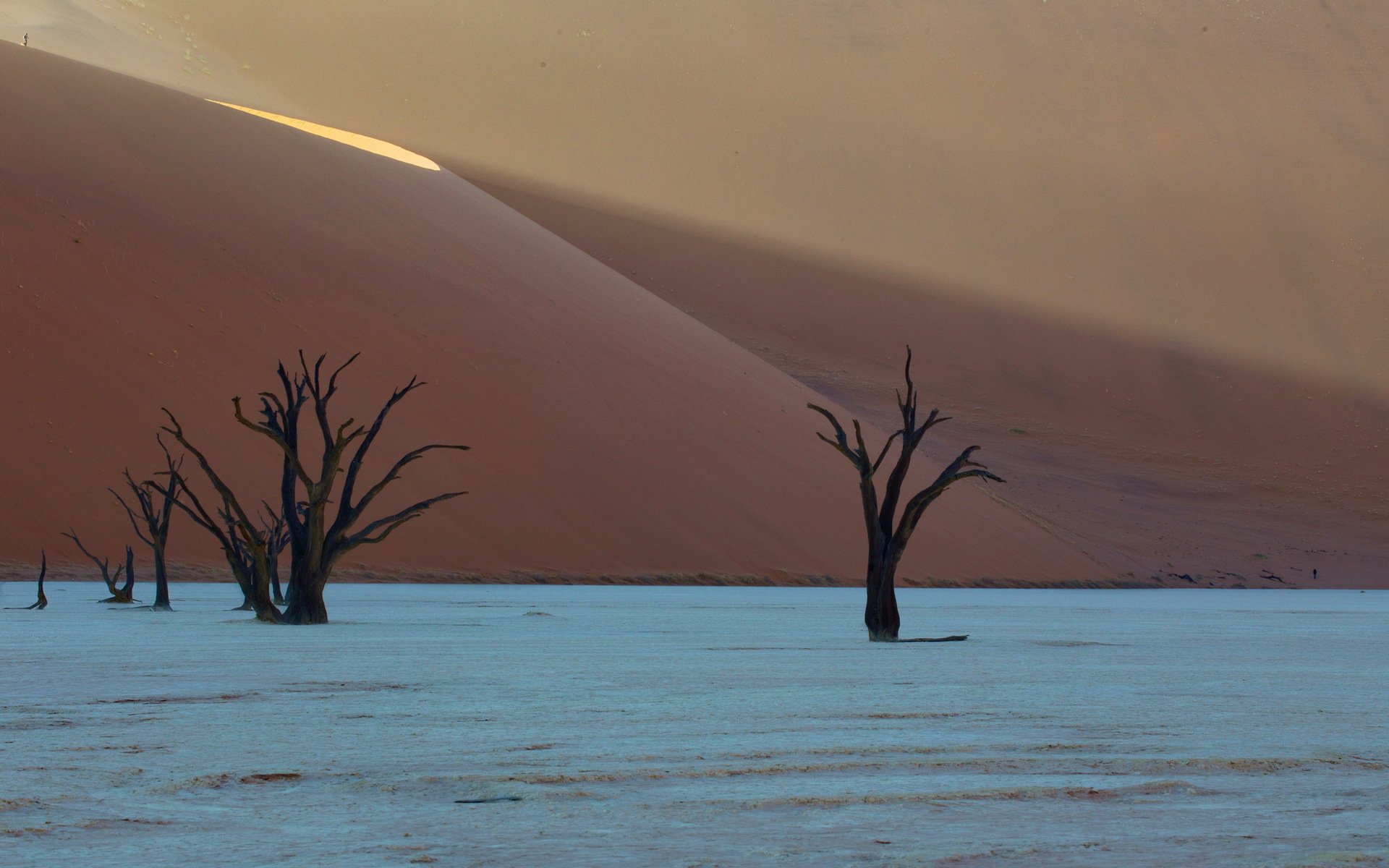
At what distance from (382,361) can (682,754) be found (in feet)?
86.4

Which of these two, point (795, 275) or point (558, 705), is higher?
point (795, 275)

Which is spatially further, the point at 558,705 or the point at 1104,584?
the point at 1104,584

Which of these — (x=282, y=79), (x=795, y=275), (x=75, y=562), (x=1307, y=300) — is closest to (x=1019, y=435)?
(x=795, y=275)

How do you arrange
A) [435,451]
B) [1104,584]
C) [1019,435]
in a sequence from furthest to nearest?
[1019,435], [1104,584], [435,451]

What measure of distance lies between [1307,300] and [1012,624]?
140 ft

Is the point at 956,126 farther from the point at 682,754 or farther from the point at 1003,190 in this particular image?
the point at 682,754

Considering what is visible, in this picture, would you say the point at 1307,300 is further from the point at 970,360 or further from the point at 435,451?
the point at 435,451

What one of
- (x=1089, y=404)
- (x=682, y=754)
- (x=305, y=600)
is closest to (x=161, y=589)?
(x=305, y=600)

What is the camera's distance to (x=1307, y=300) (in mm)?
53906

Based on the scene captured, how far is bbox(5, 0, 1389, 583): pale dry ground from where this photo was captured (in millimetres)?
45375

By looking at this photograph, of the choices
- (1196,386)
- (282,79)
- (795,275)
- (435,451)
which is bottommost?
(435,451)

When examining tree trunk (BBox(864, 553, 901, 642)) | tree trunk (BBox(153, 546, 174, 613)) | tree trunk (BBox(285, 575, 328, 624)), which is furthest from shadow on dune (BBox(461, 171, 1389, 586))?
tree trunk (BBox(285, 575, 328, 624))

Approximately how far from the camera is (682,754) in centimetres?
477

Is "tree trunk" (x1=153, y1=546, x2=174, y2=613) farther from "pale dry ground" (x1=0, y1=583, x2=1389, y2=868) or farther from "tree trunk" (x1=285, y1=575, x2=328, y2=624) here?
"pale dry ground" (x1=0, y1=583, x2=1389, y2=868)
